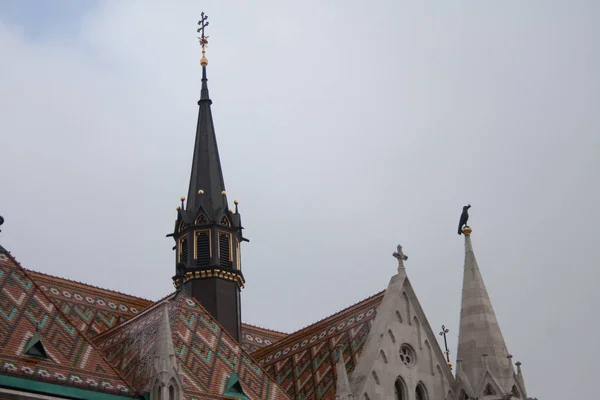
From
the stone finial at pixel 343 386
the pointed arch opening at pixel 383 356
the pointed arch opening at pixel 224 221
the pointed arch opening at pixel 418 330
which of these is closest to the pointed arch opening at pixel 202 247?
the pointed arch opening at pixel 224 221

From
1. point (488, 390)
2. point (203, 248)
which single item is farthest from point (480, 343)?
point (203, 248)

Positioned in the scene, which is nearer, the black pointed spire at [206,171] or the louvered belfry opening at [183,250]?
the louvered belfry opening at [183,250]

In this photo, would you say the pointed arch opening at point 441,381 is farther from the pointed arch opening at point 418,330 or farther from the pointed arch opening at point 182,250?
the pointed arch opening at point 182,250

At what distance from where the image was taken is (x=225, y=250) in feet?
117

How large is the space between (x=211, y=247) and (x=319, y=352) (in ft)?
19.7

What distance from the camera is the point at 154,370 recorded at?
77.4ft

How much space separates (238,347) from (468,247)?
820 centimetres

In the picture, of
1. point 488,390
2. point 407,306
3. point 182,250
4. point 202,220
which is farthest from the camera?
point 182,250

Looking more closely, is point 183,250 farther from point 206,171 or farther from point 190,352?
point 190,352

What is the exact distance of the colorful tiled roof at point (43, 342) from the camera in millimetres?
21814

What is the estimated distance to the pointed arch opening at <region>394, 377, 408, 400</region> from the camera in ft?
93.0

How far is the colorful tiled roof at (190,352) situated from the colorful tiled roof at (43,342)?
116cm

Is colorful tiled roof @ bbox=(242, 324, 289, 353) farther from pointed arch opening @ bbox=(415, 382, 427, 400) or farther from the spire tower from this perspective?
pointed arch opening @ bbox=(415, 382, 427, 400)

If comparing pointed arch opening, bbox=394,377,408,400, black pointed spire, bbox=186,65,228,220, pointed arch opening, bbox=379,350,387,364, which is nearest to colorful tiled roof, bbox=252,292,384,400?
pointed arch opening, bbox=379,350,387,364
